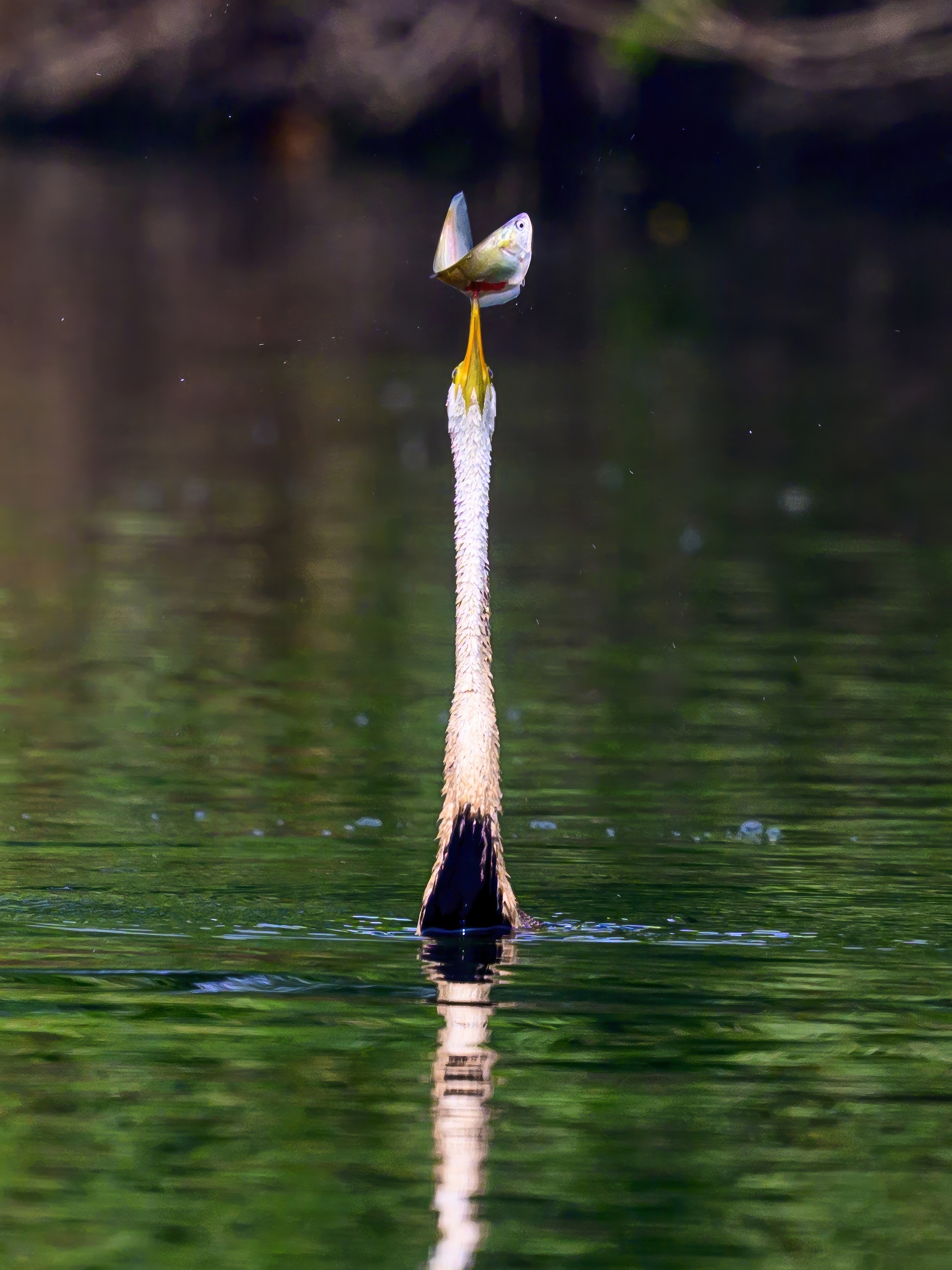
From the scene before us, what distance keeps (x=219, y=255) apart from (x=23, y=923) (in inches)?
1275

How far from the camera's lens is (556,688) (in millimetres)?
14180

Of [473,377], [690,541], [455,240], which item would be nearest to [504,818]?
[473,377]

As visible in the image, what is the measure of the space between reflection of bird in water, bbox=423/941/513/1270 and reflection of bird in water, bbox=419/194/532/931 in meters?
0.17

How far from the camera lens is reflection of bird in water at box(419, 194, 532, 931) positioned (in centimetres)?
957

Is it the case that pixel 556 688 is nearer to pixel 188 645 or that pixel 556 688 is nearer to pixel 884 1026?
pixel 188 645

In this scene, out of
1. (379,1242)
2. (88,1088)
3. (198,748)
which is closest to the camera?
(379,1242)

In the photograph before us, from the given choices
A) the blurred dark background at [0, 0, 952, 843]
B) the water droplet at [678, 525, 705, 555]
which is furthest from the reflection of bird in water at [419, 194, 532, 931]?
the water droplet at [678, 525, 705, 555]

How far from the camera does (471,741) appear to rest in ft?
31.6

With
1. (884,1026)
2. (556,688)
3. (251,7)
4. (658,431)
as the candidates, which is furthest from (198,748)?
(251,7)

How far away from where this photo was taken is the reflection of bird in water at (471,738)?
31.4ft

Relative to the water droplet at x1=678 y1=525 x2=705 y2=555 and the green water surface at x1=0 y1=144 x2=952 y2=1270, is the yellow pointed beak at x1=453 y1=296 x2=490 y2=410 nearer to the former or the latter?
the green water surface at x1=0 y1=144 x2=952 y2=1270

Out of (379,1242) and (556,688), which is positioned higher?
(556,688)

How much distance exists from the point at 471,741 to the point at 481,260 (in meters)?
1.63

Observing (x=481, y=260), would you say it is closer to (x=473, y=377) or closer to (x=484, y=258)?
(x=484, y=258)
